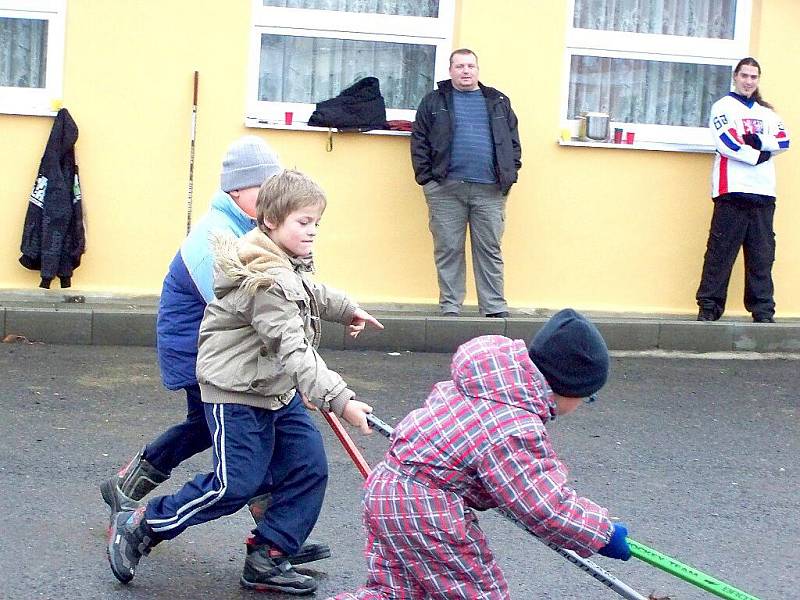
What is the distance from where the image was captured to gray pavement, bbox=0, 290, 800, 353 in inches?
357

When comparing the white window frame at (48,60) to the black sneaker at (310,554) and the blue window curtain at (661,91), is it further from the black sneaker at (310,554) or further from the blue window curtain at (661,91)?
the black sneaker at (310,554)

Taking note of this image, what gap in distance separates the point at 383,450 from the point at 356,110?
4046mm

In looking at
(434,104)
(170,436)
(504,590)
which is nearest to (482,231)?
(434,104)

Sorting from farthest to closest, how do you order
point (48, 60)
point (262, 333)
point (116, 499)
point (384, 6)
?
point (384, 6)
point (48, 60)
point (116, 499)
point (262, 333)

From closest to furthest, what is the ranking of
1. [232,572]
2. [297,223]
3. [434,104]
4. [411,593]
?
[411,593] → [297,223] → [232,572] → [434,104]

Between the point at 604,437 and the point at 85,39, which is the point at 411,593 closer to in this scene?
the point at 604,437

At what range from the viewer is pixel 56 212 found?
31.3ft

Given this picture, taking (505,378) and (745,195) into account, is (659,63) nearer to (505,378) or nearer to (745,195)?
(745,195)

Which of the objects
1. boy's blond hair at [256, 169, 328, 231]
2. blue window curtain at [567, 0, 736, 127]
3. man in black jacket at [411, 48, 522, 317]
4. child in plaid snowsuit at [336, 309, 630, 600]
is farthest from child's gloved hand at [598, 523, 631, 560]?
blue window curtain at [567, 0, 736, 127]

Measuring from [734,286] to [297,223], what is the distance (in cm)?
699

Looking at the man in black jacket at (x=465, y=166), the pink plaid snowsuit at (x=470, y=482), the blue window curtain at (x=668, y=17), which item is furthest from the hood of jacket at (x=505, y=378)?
the blue window curtain at (x=668, y=17)

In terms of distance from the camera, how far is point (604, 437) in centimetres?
703

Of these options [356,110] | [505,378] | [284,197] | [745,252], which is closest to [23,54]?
[356,110]

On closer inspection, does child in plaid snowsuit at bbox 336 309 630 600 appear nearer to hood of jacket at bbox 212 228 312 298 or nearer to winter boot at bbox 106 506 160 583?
hood of jacket at bbox 212 228 312 298
